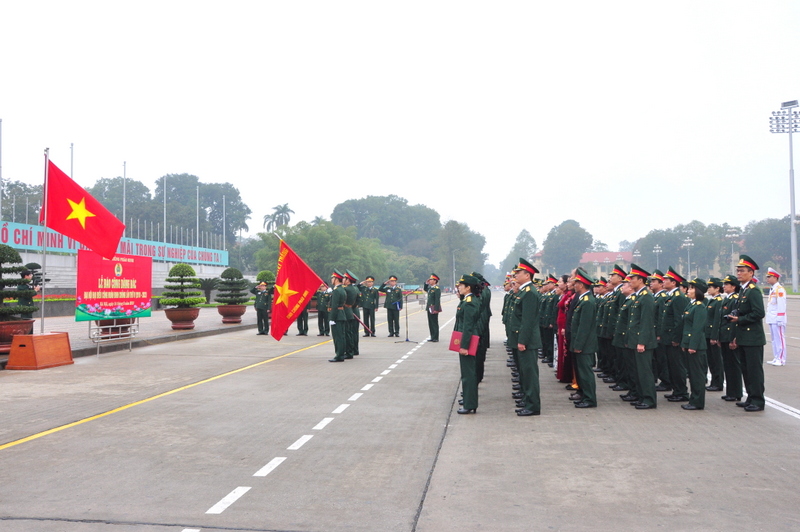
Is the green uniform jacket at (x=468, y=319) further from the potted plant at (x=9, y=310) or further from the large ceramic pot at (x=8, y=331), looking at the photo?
the large ceramic pot at (x=8, y=331)

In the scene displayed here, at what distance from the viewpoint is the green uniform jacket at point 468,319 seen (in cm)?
877

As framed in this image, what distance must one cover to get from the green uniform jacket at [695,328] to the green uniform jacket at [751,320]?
17.0 inches

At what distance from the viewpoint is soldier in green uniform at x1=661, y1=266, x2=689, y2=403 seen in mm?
9820

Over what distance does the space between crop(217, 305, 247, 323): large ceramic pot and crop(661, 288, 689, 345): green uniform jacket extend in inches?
757

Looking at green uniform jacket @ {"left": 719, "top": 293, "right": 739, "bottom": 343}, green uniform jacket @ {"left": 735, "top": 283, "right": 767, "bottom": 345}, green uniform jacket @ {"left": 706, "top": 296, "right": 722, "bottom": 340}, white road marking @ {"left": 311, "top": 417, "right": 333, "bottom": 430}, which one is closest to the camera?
white road marking @ {"left": 311, "top": 417, "right": 333, "bottom": 430}

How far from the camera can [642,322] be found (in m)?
9.28

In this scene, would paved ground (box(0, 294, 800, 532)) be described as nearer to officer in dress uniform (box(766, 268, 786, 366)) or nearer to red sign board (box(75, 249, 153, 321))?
officer in dress uniform (box(766, 268, 786, 366))

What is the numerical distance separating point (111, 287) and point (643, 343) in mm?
12495

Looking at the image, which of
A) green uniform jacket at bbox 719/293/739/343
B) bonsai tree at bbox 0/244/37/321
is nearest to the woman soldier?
green uniform jacket at bbox 719/293/739/343

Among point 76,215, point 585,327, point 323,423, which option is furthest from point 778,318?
point 76,215

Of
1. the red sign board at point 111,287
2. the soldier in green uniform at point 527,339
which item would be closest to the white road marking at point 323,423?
the soldier in green uniform at point 527,339

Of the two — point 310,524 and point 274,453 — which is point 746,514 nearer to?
point 310,524

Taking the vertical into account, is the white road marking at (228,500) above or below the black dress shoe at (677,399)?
above

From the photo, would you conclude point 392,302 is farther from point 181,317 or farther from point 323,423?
point 323,423
